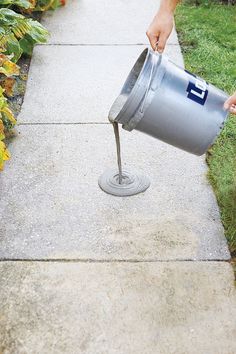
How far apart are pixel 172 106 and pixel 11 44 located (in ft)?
7.03

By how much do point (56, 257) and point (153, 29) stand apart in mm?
1290

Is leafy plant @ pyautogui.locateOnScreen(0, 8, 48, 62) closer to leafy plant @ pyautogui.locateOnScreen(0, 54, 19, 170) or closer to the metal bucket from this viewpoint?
leafy plant @ pyautogui.locateOnScreen(0, 54, 19, 170)

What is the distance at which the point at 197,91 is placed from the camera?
2588mm

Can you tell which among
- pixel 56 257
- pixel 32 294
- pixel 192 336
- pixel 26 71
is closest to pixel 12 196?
pixel 56 257

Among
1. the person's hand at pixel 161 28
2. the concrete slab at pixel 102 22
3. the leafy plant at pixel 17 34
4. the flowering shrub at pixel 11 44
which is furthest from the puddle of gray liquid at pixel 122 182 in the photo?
the concrete slab at pixel 102 22

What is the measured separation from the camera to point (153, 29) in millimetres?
2854

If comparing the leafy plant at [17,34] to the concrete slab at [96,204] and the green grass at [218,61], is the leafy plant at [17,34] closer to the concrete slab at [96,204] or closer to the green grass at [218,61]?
the concrete slab at [96,204]

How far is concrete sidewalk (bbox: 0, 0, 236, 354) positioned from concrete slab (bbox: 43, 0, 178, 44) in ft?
3.37

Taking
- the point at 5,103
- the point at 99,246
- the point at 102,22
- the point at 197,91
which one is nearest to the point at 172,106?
the point at 197,91

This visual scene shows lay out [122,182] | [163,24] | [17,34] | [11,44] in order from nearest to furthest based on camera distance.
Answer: [163,24], [122,182], [11,44], [17,34]

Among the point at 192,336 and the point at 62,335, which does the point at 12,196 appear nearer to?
the point at 62,335

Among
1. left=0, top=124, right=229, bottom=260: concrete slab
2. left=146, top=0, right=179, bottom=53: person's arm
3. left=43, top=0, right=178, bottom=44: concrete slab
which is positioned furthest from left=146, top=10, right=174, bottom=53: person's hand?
left=43, top=0, right=178, bottom=44: concrete slab

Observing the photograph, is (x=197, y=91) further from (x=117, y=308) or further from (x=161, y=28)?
(x=117, y=308)

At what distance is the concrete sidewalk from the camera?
2.42 m
